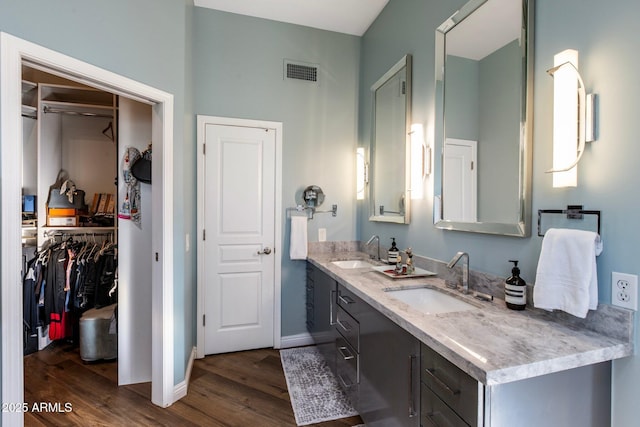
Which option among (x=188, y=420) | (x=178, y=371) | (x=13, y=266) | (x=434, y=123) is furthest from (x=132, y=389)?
(x=434, y=123)

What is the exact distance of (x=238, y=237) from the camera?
9.63 ft

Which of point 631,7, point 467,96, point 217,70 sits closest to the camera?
point 631,7

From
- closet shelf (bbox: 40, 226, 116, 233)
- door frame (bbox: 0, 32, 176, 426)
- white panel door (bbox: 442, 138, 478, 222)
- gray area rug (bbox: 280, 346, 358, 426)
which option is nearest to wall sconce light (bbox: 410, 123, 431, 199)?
white panel door (bbox: 442, 138, 478, 222)

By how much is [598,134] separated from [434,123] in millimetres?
1020

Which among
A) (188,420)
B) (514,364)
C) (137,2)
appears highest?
(137,2)

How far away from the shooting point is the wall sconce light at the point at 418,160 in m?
2.15

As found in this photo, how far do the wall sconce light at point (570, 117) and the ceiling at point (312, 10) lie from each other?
2063 millimetres

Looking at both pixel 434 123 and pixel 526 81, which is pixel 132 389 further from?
pixel 526 81

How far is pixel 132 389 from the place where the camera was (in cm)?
228

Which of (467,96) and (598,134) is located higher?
(467,96)

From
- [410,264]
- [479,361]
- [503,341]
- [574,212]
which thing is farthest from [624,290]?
[410,264]

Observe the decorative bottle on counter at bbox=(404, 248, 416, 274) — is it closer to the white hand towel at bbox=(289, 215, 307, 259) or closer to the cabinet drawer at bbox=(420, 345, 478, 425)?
the cabinet drawer at bbox=(420, 345, 478, 425)

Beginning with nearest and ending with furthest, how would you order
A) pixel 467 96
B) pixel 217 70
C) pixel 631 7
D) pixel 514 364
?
pixel 514 364 < pixel 631 7 < pixel 467 96 < pixel 217 70

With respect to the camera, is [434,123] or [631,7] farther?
[434,123]
